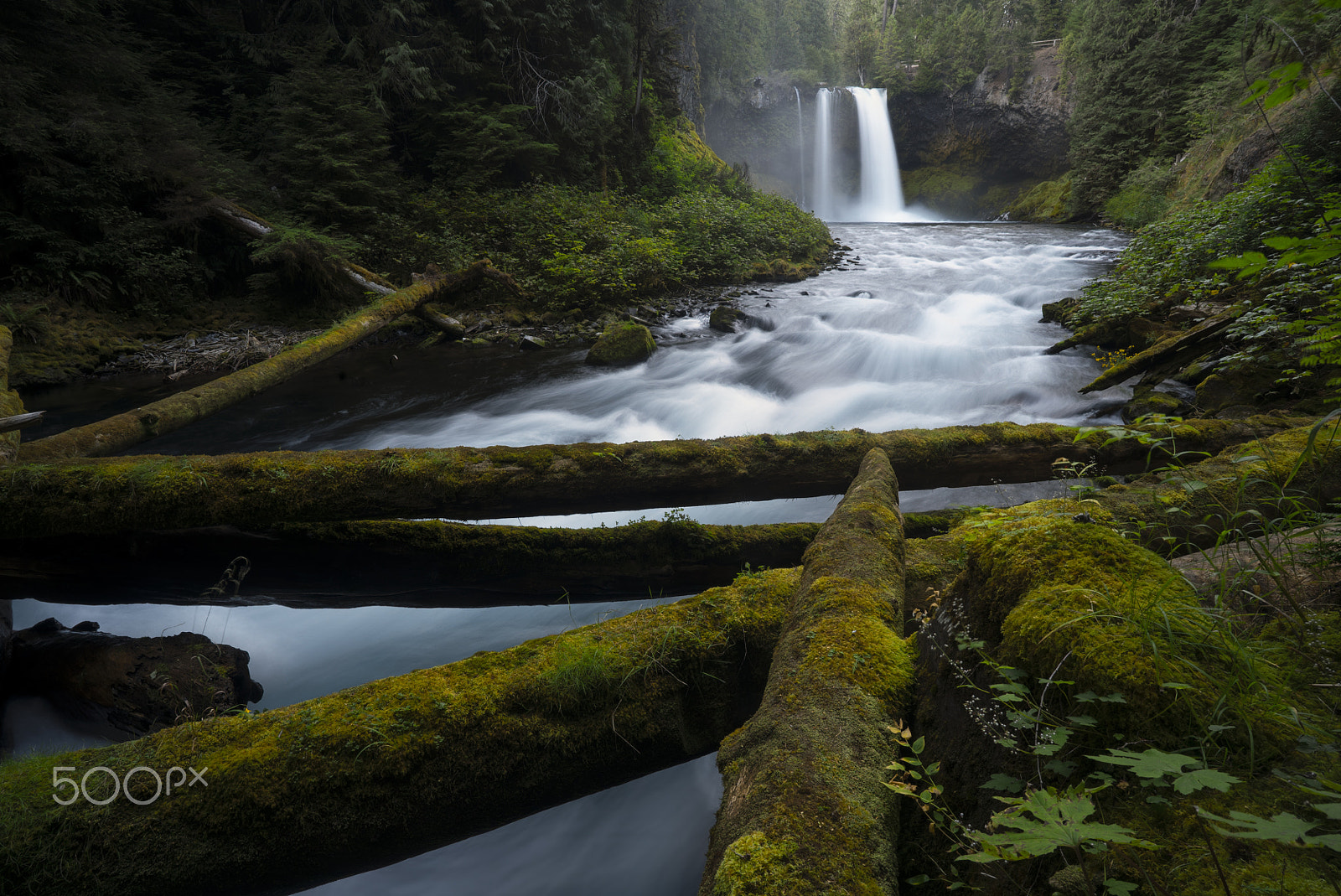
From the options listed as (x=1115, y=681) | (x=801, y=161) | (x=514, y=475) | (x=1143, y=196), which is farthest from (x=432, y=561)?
(x=801, y=161)

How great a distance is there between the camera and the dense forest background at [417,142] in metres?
10.3

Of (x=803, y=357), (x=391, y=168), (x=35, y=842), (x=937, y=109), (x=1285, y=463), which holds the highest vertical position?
(x=937, y=109)

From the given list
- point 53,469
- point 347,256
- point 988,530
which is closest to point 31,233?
point 347,256

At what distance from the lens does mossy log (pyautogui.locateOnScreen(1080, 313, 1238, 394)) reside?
5.71 m

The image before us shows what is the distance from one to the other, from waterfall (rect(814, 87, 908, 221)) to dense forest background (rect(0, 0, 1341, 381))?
1810cm

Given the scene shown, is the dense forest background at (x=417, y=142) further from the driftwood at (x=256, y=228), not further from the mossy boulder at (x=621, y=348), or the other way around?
the mossy boulder at (x=621, y=348)

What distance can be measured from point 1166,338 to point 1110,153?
58.5 ft

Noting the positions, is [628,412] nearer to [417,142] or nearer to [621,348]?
[621,348]

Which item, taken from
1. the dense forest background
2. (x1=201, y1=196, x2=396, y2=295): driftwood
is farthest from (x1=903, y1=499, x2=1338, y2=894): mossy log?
(x1=201, y1=196, x2=396, y2=295): driftwood

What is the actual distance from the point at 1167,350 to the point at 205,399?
9.85 meters

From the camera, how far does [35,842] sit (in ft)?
5.53

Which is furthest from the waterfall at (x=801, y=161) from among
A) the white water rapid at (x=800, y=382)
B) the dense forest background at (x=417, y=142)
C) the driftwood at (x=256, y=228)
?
the driftwood at (x=256, y=228)

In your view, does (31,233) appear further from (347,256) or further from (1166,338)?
(1166,338)

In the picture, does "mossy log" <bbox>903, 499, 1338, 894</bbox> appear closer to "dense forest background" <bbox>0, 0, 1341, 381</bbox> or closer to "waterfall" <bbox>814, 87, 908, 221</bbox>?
"dense forest background" <bbox>0, 0, 1341, 381</bbox>
